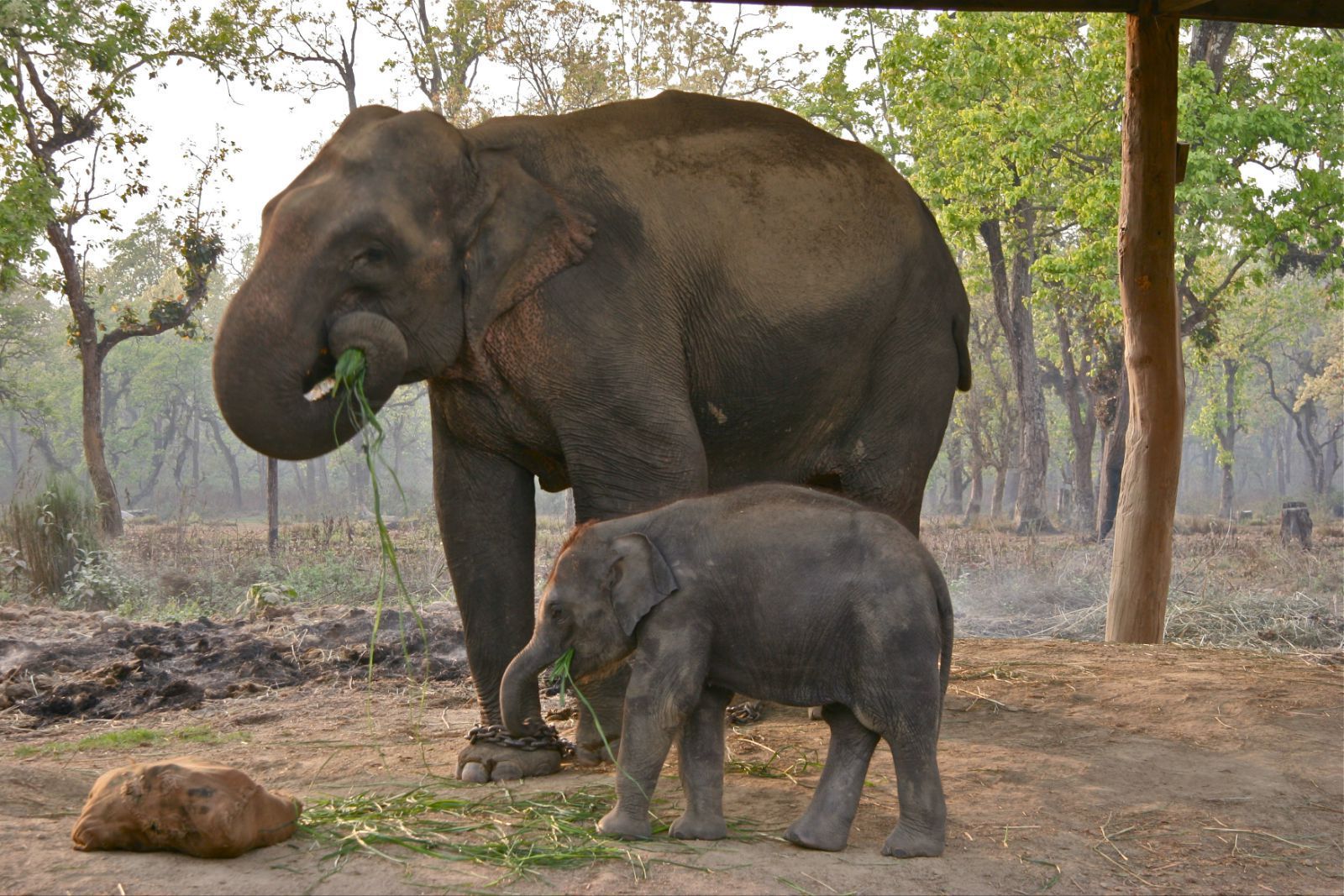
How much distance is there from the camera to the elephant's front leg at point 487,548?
560 centimetres

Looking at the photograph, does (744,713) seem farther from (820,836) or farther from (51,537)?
(51,537)

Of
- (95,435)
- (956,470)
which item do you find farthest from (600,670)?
(956,470)

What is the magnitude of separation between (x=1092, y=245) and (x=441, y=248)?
57.0ft

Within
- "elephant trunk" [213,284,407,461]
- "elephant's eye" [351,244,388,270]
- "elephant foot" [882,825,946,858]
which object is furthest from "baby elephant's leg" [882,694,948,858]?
"elephant's eye" [351,244,388,270]

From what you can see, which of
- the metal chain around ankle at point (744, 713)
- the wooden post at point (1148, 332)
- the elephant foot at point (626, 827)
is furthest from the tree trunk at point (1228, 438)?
the elephant foot at point (626, 827)

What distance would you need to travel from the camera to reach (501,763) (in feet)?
17.1

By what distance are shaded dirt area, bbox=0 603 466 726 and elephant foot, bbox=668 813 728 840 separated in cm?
284

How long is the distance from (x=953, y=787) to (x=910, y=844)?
3.52 ft

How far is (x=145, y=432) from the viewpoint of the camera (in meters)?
56.5

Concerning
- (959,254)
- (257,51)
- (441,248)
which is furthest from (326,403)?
(959,254)

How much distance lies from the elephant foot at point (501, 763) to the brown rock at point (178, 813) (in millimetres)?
1370

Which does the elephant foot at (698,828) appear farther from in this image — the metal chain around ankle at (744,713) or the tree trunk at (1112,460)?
the tree trunk at (1112,460)

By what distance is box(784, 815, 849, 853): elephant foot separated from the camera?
4.08 metres

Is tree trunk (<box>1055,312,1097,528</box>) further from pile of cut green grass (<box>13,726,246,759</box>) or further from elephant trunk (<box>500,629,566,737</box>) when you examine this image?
elephant trunk (<box>500,629,566,737</box>)
